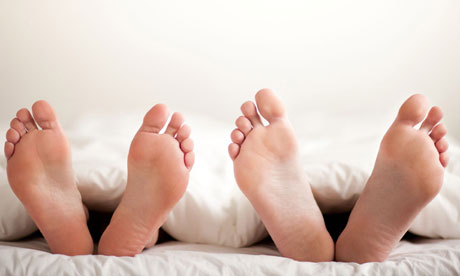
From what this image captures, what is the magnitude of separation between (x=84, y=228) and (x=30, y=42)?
1205 mm

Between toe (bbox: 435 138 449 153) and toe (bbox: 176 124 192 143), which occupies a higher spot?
toe (bbox: 176 124 192 143)

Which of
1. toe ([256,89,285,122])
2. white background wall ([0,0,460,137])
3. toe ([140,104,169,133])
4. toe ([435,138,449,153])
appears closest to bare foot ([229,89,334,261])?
toe ([256,89,285,122])

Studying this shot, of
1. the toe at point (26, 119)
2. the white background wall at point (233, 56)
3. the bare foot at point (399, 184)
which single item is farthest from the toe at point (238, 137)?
the white background wall at point (233, 56)

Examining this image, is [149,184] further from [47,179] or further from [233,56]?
[233,56]

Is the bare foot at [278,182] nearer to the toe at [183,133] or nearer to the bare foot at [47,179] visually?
the toe at [183,133]

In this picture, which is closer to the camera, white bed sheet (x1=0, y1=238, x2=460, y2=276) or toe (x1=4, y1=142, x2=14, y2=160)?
white bed sheet (x1=0, y1=238, x2=460, y2=276)

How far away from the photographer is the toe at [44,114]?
904mm

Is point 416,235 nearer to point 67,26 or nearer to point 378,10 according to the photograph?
point 378,10

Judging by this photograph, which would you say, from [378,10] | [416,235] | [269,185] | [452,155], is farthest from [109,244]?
[378,10]

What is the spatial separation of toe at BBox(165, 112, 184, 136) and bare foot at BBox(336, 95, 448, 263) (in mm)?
338

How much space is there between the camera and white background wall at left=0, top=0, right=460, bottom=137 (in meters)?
1.93

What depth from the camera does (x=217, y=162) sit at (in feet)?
3.96

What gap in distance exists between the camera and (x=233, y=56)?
2.00 meters

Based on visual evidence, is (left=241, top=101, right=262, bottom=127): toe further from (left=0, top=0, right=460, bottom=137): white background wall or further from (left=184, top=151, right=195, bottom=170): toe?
(left=0, top=0, right=460, bottom=137): white background wall
